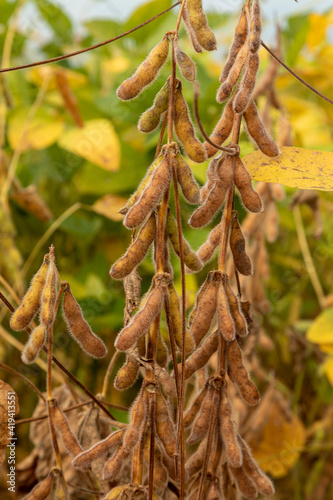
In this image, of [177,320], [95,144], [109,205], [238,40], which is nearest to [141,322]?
[177,320]

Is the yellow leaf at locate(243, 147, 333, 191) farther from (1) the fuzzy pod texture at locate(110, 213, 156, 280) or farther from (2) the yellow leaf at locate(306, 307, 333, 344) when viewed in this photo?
(2) the yellow leaf at locate(306, 307, 333, 344)

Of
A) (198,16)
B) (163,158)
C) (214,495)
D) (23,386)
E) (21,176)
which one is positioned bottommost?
(214,495)

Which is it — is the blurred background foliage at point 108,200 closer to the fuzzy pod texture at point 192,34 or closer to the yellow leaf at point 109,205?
the yellow leaf at point 109,205

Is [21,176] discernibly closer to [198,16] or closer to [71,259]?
[71,259]

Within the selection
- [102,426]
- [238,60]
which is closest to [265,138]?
[238,60]

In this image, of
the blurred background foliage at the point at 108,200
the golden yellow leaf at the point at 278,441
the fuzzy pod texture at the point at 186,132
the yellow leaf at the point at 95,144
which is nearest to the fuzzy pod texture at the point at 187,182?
the fuzzy pod texture at the point at 186,132

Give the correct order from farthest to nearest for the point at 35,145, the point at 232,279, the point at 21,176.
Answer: the point at 21,176 → the point at 35,145 → the point at 232,279
